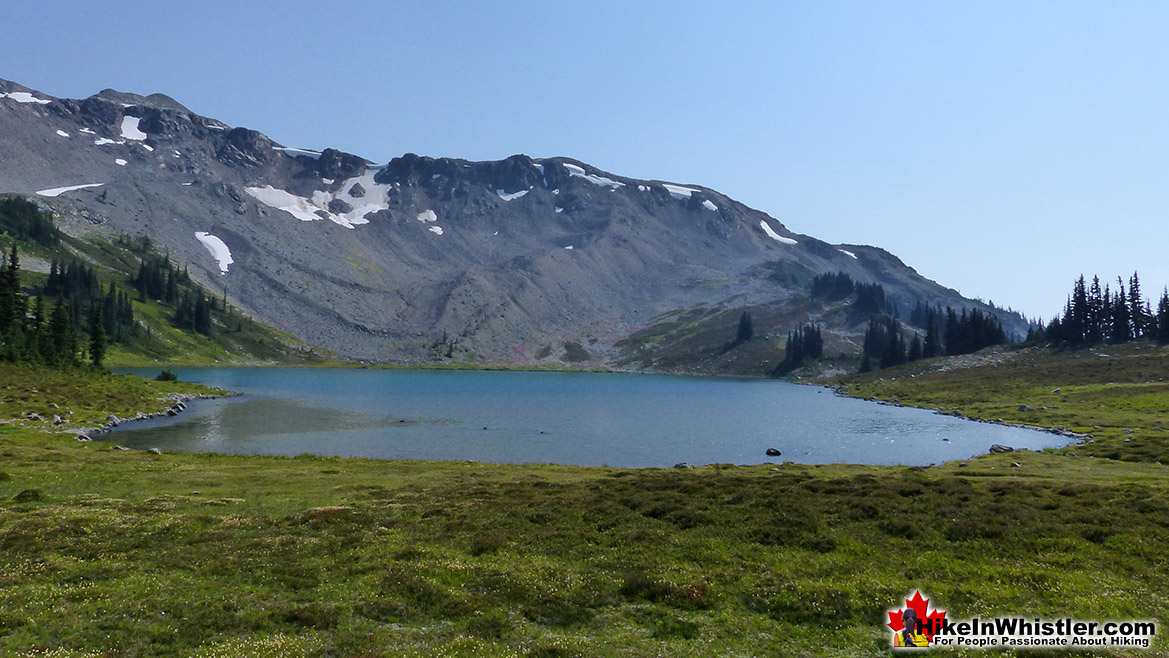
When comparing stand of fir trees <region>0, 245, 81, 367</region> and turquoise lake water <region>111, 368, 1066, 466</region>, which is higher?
stand of fir trees <region>0, 245, 81, 367</region>

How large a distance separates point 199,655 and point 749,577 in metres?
15.5

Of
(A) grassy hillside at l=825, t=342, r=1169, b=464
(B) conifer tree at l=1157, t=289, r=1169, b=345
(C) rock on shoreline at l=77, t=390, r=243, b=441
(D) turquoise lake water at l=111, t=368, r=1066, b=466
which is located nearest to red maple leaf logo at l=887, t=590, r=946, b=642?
(D) turquoise lake water at l=111, t=368, r=1066, b=466

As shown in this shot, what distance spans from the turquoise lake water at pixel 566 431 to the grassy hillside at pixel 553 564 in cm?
3227

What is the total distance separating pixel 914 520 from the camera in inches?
999

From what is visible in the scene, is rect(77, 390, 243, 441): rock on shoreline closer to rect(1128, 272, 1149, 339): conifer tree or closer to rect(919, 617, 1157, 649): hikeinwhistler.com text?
rect(919, 617, 1157, 649): hikeinwhistler.com text

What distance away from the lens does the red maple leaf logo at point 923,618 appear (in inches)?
616

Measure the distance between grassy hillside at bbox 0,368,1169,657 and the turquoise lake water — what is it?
32.3 m

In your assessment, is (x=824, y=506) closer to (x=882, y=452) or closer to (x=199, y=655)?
(x=199, y=655)

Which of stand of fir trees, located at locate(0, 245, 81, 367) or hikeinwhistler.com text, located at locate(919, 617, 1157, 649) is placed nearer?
hikeinwhistler.com text, located at locate(919, 617, 1157, 649)

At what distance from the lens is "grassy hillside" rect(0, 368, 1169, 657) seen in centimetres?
1560

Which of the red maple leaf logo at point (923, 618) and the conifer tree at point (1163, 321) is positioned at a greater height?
the conifer tree at point (1163, 321)

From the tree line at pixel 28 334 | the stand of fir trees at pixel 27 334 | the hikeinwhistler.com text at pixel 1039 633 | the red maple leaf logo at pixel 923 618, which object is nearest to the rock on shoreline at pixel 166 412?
the tree line at pixel 28 334

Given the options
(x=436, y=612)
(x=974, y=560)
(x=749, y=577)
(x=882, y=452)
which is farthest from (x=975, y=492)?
(x=882, y=452)

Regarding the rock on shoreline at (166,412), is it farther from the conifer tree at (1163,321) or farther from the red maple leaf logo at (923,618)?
the conifer tree at (1163,321)
